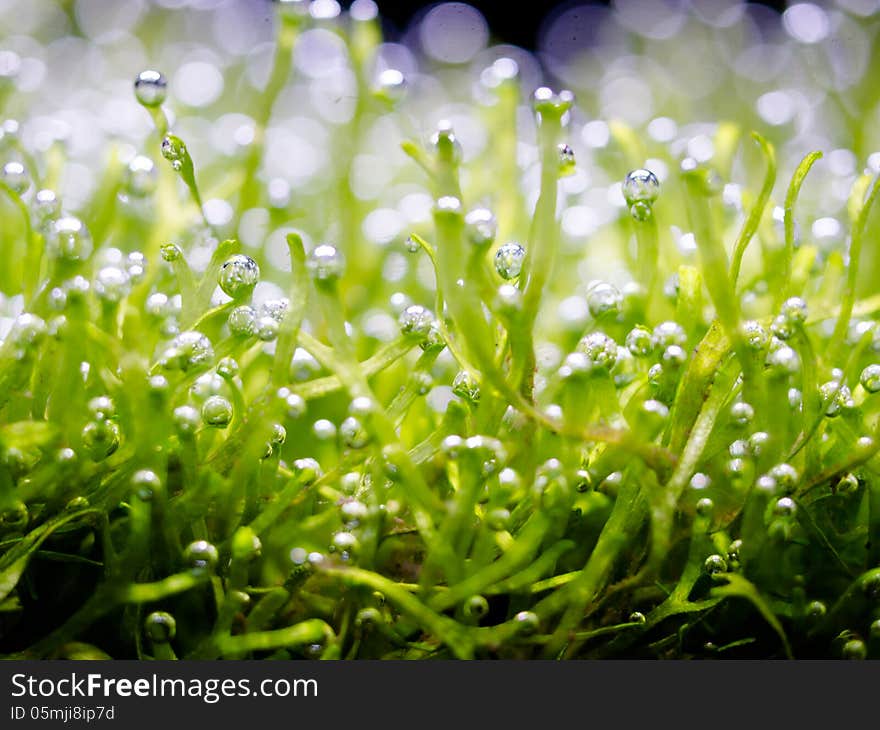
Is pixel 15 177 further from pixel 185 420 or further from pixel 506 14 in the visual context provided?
pixel 506 14

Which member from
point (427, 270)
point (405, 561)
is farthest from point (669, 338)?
point (427, 270)

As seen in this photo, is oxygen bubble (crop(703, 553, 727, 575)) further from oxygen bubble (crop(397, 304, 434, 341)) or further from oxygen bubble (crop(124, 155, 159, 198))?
oxygen bubble (crop(124, 155, 159, 198))

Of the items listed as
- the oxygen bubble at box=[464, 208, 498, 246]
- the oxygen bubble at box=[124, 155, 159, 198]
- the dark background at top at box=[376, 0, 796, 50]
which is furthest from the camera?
the dark background at top at box=[376, 0, 796, 50]

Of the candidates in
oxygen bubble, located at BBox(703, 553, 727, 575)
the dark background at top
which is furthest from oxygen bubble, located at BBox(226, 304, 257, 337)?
the dark background at top

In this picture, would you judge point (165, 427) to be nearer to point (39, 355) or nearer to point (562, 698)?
point (39, 355)

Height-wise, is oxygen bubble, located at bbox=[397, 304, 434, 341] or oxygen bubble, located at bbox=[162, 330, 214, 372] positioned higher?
oxygen bubble, located at bbox=[397, 304, 434, 341]

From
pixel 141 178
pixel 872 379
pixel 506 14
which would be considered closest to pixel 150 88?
pixel 141 178
